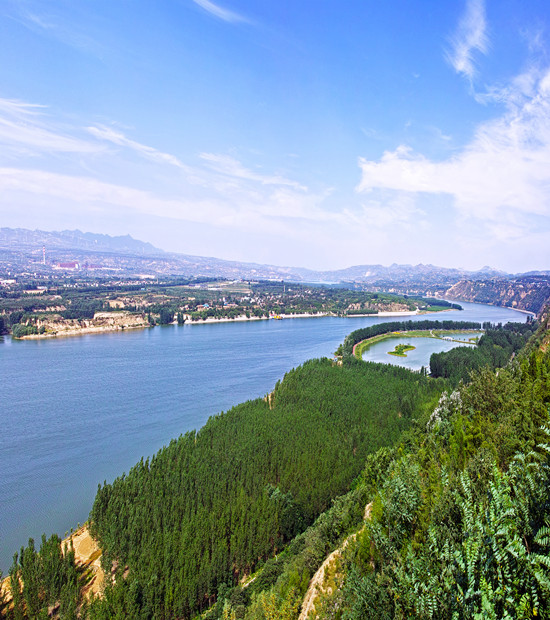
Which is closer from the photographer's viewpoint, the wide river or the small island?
the wide river

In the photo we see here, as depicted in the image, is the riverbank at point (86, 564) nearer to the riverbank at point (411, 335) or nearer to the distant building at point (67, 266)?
the riverbank at point (411, 335)

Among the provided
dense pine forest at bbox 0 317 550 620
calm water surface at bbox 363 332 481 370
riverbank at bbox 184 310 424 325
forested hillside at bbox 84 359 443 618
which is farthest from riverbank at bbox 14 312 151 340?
dense pine forest at bbox 0 317 550 620

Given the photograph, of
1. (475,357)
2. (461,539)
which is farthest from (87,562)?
(475,357)

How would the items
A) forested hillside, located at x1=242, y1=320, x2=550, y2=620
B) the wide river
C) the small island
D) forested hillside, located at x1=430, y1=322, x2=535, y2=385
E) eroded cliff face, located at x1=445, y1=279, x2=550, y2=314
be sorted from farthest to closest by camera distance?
1. eroded cliff face, located at x1=445, y1=279, x2=550, y2=314
2. the small island
3. forested hillside, located at x1=430, y1=322, x2=535, y2=385
4. the wide river
5. forested hillside, located at x1=242, y1=320, x2=550, y2=620

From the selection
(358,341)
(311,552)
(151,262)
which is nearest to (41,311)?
(358,341)

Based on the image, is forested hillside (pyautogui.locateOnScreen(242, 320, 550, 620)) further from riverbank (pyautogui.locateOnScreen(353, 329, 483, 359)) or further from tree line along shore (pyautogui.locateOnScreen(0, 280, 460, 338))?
tree line along shore (pyautogui.locateOnScreen(0, 280, 460, 338))

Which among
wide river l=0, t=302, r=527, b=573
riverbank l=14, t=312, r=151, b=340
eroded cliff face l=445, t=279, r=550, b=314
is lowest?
wide river l=0, t=302, r=527, b=573

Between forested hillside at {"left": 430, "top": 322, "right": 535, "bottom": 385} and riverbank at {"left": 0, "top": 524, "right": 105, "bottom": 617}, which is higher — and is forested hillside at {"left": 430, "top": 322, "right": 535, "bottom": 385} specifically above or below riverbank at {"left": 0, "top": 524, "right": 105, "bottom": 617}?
above
